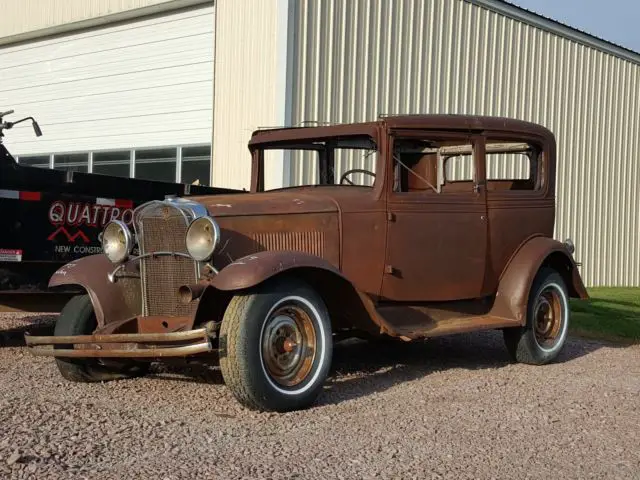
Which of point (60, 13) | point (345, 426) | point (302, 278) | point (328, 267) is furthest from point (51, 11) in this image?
point (345, 426)

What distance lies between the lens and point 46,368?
6.65 metres

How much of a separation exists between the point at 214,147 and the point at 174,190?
5.10 m

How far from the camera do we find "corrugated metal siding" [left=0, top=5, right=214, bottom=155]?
47.8 feet

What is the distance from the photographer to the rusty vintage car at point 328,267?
→ 522cm

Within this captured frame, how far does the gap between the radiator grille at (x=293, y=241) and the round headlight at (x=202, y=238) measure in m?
0.52

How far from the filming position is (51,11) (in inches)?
662

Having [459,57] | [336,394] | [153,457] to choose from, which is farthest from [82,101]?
[153,457]

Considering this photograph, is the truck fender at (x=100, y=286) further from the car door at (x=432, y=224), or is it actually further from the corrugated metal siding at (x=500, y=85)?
the corrugated metal siding at (x=500, y=85)

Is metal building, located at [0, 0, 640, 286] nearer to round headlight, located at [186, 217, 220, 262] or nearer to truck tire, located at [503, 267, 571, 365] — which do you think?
truck tire, located at [503, 267, 571, 365]

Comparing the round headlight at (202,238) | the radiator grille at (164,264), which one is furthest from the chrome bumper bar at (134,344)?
the round headlight at (202,238)

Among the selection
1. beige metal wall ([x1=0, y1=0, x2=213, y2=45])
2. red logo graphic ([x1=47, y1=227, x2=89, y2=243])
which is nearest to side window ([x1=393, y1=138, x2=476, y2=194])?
red logo graphic ([x1=47, y1=227, x2=89, y2=243])

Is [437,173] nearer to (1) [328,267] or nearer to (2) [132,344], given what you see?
(1) [328,267]

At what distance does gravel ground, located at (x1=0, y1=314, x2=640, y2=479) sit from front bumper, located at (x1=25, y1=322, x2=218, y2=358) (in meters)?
0.29

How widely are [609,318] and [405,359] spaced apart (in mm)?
4948
